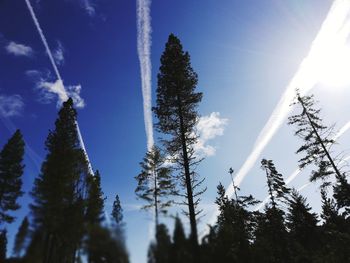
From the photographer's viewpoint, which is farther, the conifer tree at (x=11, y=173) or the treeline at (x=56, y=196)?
the conifer tree at (x=11, y=173)

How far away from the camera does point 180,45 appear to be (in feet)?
61.5

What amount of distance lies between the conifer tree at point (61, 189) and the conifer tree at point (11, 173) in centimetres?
753

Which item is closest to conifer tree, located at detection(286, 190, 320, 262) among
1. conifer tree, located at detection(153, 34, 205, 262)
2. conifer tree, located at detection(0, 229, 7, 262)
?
conifer tree, located at detection(153, 34, 205, 262)

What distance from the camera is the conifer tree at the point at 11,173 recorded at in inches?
972

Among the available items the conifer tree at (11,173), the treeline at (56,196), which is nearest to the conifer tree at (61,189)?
the treeline at (56,196)

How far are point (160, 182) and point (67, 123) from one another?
444 inches

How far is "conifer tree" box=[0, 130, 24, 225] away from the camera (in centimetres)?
2468

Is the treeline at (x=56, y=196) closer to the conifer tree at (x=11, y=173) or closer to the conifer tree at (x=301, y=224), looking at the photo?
the conifer tree at (x=11, y=173)

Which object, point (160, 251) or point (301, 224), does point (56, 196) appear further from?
Answer: point (301, 224)

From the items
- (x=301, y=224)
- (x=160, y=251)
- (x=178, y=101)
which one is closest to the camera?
(x=160, y=251)

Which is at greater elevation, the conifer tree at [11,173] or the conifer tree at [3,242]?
the conifer tree at [11,173]

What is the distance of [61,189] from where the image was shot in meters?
19.2

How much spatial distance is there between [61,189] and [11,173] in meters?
10.7

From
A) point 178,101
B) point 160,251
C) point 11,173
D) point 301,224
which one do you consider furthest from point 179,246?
point 301,224
